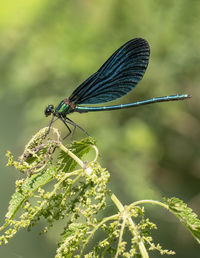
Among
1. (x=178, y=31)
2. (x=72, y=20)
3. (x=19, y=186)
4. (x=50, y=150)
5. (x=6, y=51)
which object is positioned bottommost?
(x=19, y=186)

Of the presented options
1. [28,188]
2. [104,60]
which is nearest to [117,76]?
[104,60]

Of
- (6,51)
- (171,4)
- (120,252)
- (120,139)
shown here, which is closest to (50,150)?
(120,252)

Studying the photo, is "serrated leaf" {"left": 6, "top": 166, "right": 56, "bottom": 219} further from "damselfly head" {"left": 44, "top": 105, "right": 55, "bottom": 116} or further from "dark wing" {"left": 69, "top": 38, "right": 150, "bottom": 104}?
"dark wing" {"left": 69, "top": 38, "right": 150, "bottom": 104}

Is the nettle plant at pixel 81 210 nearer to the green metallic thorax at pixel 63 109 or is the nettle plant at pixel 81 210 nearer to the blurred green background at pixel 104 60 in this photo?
the green metallic thorax at pixel 63 109

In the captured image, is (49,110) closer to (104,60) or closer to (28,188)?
(28,188)

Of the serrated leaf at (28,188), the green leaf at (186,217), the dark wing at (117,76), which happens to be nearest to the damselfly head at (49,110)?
the dark wing at (117,76)

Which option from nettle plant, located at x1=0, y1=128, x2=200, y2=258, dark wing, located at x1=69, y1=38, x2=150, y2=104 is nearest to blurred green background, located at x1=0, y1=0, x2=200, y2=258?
dark wing, located at x1=69, y1=38, x2=150, y2=104

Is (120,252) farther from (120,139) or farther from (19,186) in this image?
(120,139)
